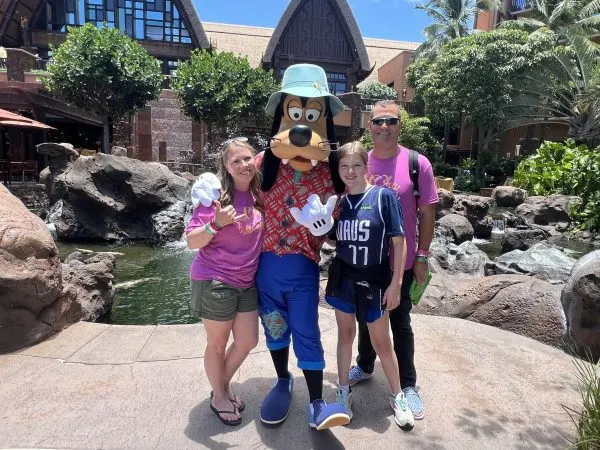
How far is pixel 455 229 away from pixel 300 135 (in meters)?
9.11

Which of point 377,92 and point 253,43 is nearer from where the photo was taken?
point 377,92

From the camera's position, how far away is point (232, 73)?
63.9 feet

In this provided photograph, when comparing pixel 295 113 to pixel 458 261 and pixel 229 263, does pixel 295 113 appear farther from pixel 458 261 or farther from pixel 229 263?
pixel 458 261

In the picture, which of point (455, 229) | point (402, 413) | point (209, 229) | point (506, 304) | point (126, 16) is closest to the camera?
point (209, 229)

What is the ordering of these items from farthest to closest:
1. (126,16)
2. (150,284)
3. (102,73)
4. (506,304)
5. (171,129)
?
(126,16) < (171,129) < (102,73) < (150,284) < (506,304)

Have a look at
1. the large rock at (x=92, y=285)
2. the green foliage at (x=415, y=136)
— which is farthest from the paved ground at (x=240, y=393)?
the green foliage at (x=415, y=136)

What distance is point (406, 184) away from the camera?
8.08 feet

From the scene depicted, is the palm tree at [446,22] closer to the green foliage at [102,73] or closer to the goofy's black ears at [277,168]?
the green foliage at [102,73]

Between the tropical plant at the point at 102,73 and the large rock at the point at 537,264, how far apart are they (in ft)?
51.1

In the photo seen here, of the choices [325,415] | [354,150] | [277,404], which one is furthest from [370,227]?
[277,404]

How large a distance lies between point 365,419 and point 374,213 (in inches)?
44.3

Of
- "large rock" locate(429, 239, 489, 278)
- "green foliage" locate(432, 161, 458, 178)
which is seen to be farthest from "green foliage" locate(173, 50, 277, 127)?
"large rock" locate(429, 239, 489, 278)

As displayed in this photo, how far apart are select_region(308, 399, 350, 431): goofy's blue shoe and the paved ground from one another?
9 centimetres

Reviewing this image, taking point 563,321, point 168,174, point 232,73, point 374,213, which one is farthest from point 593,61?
point 374,213
